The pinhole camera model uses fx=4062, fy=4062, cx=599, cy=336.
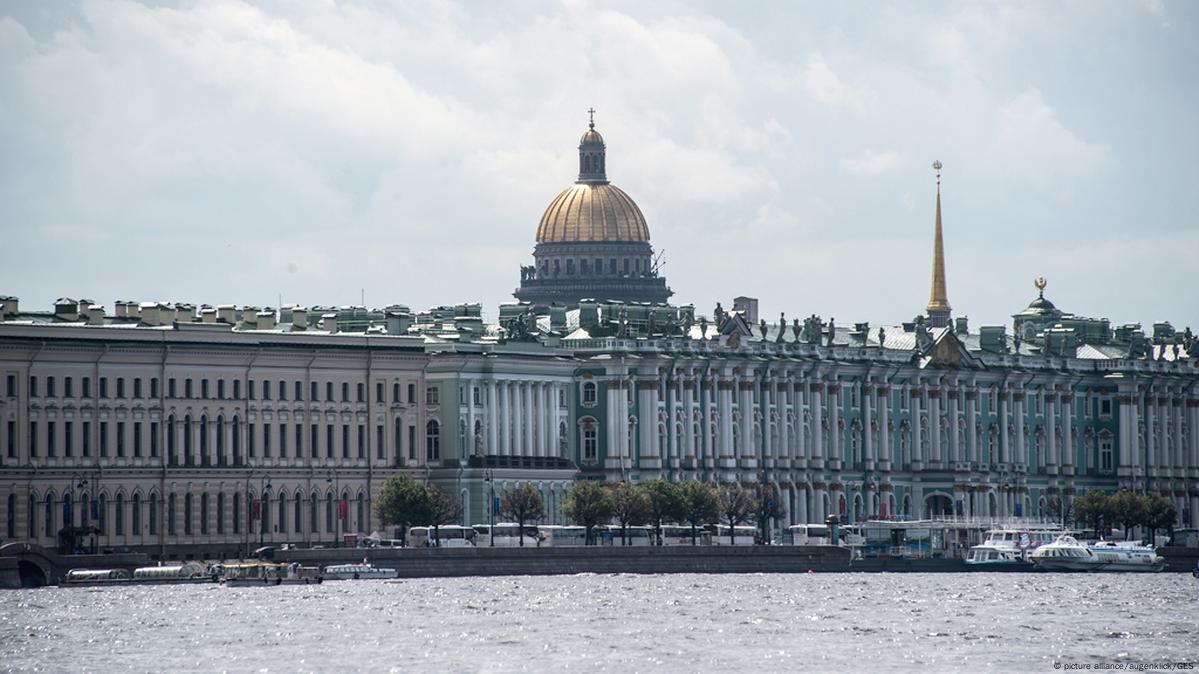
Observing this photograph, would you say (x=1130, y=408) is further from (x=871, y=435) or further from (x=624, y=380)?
(x=624, y=380)

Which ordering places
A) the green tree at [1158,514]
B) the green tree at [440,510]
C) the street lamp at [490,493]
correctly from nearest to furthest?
the green tree at [440,510] < the street lamp at [490,493] < the green tree at [1158,514]

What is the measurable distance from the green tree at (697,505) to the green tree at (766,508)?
247 inches

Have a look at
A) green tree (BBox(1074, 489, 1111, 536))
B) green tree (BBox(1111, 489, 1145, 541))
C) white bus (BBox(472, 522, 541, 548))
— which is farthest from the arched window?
green tree (BBox(1111, 489, 1145, 541))

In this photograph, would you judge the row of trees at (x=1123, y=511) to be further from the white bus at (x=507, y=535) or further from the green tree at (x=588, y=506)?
the white bus at (x=507, y=535)

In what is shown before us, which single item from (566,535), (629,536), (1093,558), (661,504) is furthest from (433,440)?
(1093,558)

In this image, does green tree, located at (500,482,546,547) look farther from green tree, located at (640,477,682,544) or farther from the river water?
the river water

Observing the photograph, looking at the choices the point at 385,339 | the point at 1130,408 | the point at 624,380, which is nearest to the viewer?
the point at 385,339

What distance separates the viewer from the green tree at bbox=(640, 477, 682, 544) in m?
142

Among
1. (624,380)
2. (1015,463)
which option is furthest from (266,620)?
(1015,463)

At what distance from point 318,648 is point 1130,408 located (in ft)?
320

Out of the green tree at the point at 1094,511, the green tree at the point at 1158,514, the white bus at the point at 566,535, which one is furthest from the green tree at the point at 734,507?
the green tree at the point at 1158,514

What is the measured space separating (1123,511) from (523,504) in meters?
37.4

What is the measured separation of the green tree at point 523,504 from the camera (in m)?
139

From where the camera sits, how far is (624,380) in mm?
151750
